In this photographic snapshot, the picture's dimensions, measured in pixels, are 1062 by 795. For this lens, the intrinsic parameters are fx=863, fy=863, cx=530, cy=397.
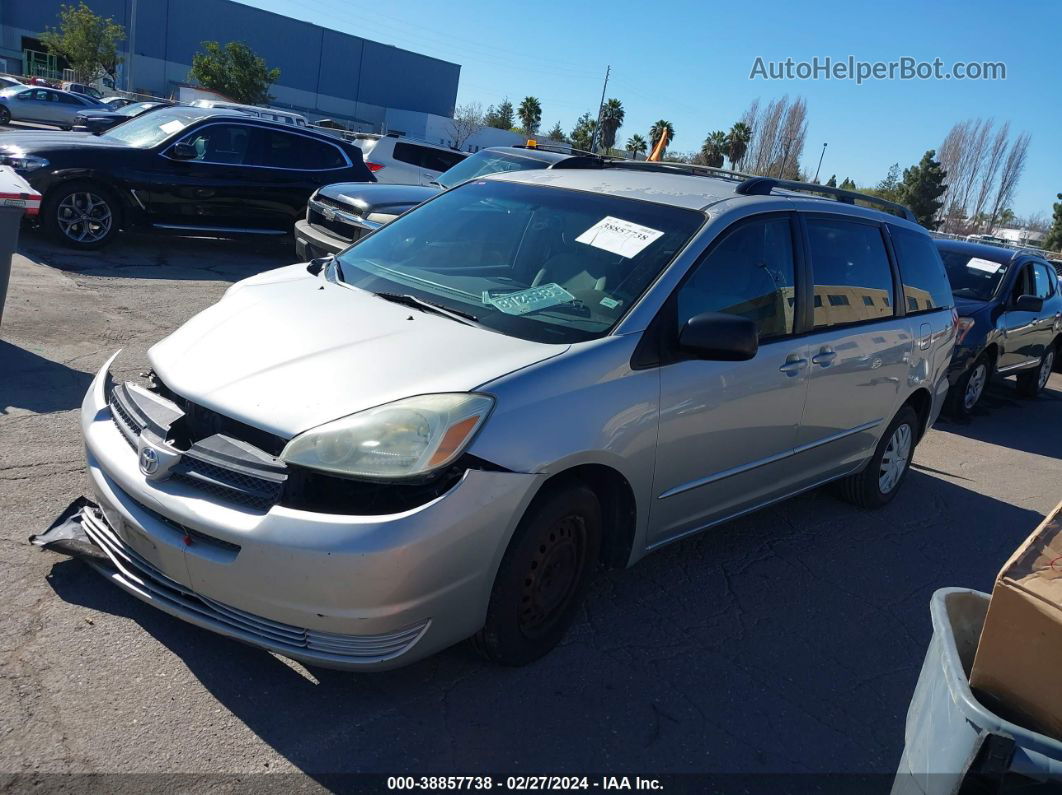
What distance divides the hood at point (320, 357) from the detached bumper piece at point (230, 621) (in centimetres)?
61

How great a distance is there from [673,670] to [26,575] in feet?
8.48

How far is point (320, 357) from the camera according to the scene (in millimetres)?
3152

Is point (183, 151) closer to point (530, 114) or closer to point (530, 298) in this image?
point (530, 298)

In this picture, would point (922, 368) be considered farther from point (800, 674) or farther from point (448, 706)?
point (448, 706)

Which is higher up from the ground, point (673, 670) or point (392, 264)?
point (392, 264)

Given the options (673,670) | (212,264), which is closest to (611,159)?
(673,670)

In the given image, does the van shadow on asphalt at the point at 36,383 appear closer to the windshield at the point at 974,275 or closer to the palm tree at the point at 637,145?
the windshield at the point at 974,275

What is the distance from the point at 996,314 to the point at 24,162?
10304 mm

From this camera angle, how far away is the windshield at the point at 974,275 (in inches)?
375

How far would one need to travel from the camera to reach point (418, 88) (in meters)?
79.4

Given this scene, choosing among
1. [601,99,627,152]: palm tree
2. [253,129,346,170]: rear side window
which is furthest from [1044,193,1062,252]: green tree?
[253,129,346,170]: rear side window

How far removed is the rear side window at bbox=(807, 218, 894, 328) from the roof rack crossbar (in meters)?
0.31

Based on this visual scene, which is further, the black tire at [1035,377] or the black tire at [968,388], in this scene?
the black tire at [1035,377]

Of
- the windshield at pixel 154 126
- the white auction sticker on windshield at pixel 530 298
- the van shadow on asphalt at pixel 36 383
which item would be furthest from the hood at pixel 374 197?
the white auction sticker on windshield at pixel 530 298
